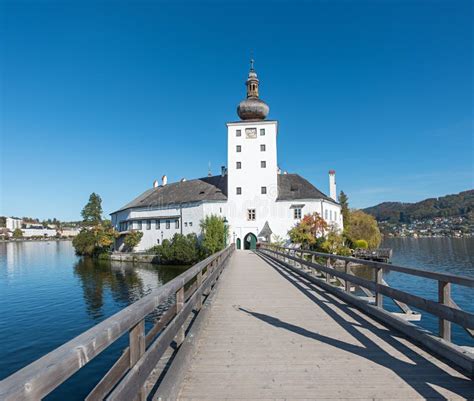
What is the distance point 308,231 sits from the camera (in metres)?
37.5

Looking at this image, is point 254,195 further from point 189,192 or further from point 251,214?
point 189,192

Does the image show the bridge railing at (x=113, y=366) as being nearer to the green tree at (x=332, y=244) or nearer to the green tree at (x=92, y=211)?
the green tree at (x=332, y=244)

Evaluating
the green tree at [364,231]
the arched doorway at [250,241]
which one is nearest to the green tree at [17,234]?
the arched doorway at [250,241]

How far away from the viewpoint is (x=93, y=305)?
21.5m

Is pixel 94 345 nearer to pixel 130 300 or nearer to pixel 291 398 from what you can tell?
pixel 291 398

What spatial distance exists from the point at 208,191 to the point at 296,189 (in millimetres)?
11834

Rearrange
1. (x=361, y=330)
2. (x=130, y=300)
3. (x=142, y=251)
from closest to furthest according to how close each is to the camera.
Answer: (x=361, y=330)
(x=130, y=300)
(x=142, y=251)

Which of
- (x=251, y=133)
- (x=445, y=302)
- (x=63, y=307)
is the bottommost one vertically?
(x=63, y=307)

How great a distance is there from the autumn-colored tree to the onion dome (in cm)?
1485

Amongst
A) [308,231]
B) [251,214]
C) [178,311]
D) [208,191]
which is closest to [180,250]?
[208,191]

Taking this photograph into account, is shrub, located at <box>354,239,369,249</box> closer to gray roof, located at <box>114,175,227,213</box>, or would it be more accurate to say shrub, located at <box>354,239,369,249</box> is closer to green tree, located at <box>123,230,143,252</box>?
gray roof, located at <box>114,175,227,213</box>

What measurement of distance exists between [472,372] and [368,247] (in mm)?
50398

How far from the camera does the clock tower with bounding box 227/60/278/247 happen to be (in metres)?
40.8

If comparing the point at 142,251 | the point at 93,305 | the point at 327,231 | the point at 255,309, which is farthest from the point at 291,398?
the point at 142,251
